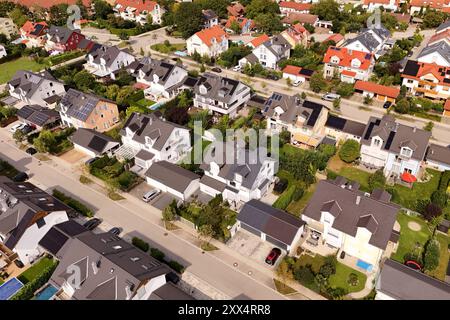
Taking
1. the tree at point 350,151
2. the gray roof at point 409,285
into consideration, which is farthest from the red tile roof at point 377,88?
the gray roof at point 409,285

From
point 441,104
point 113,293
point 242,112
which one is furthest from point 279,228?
point 441,104

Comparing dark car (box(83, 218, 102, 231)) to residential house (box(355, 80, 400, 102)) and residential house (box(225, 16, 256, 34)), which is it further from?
residential house (box(225, 16, 256, 34))

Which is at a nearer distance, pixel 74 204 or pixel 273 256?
pixel 273 256

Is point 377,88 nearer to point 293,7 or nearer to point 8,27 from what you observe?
point 293,7

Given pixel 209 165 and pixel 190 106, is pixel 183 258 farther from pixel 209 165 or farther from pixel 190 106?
pixel 190 106

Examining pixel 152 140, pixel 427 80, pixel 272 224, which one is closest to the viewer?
pixel 272 224

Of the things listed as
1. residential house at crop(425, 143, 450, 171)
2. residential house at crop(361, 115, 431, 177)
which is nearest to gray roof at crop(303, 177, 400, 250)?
residential house at crop(361, 115, 431, 177)

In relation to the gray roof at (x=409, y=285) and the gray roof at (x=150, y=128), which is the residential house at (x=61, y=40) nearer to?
the gray roof at (x=150, y=128)

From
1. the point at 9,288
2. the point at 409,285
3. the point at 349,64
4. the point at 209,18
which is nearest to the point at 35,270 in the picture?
the point at 9,288
